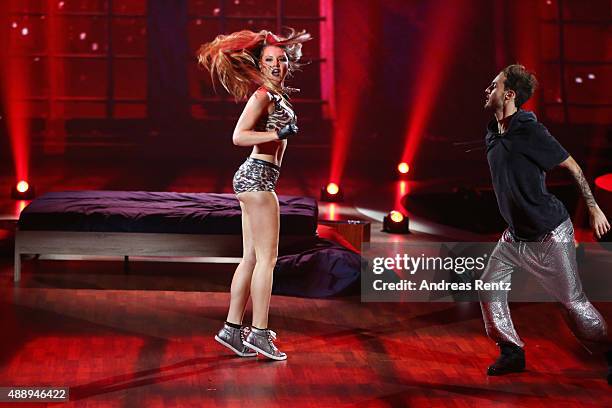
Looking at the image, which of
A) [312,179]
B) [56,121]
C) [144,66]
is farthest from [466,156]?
[56,121]

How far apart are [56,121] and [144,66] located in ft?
4.06

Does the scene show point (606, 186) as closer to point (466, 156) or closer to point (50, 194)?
point (50, 194)

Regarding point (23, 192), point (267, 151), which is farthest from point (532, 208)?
point (23, 192)

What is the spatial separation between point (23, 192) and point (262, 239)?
4.90m

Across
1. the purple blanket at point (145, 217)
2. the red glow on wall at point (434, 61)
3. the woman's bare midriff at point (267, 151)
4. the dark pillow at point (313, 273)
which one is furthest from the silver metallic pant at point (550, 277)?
the red glow on wall at point (434, 61)

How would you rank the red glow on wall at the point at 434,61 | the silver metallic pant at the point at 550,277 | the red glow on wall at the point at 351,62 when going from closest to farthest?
the silver metallic pant at the point at 550,277, the red glow on wall at the point at 434,61, the red glow on wall at the point at 351,62

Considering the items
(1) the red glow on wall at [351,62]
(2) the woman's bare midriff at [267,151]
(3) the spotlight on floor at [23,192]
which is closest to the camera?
(2) the woman's bare midriff at [267,151]

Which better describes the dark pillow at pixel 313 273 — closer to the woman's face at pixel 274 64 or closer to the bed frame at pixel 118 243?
the bed frame at pixel 118 243

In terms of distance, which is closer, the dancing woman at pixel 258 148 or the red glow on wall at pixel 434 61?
the dancing woman at pixel 258 148

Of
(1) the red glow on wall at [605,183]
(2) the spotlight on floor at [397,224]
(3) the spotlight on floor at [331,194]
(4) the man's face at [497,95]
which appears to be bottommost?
(2) the spotlight on floor at [397,224]

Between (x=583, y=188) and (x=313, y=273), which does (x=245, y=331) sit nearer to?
(x=313, y=273)

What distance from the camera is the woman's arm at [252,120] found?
4258 mm

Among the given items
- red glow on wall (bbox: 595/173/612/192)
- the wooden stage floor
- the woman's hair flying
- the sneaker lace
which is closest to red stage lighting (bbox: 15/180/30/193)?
the wooden stage floor

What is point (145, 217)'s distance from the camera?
19.5ft
